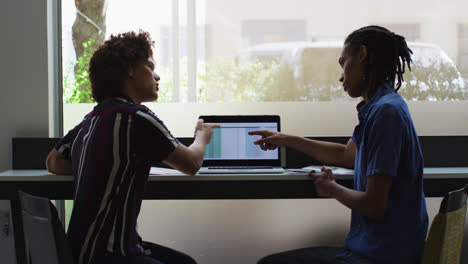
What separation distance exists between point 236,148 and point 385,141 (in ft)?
3.64

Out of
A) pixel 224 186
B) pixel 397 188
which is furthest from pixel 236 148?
pixel 397 188

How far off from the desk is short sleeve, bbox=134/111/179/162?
1.71 feet

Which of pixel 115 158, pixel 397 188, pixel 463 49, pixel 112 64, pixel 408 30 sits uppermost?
pixel 408 30

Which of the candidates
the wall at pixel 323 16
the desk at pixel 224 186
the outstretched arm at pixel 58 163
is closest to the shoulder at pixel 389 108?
the desk at pixel 224 186

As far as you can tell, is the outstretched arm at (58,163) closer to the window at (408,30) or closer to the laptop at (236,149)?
the laptop at (236,149)

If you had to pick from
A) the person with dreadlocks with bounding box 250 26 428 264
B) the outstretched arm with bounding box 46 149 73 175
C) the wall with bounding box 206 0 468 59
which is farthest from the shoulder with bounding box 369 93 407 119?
the wall with bounding box 206 0 468 59

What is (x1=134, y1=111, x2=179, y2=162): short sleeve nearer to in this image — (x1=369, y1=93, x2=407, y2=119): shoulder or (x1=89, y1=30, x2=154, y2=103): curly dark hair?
(x1=89, y1=30, x2=154, y2=103): curly dark hair

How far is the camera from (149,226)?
10.5 feet

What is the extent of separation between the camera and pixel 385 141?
62.9 inches

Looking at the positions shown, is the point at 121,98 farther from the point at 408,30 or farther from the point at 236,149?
the point at 408,30

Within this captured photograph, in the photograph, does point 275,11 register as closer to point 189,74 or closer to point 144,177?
point 189,74

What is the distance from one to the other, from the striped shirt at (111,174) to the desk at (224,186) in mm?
564

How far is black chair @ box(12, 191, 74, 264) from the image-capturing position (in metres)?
1.43

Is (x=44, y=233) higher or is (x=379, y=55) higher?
(x=379, y=55)
